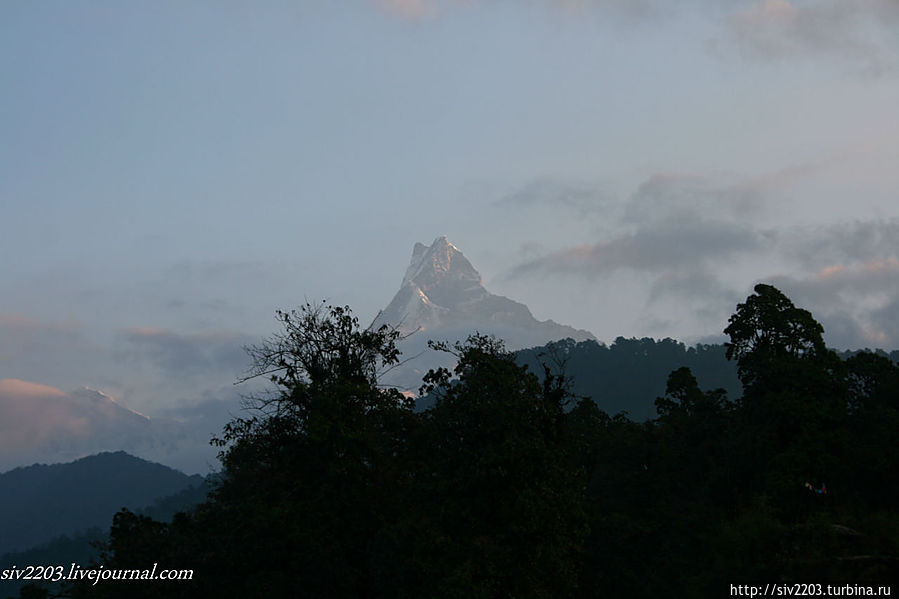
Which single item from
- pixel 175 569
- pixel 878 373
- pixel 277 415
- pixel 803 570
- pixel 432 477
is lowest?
pixel 175 569

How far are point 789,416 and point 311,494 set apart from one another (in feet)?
72.2

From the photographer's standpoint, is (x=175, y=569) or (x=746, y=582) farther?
(x=175, y=569)

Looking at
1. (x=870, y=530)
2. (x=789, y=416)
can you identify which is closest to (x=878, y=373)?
(x=789, y=416)

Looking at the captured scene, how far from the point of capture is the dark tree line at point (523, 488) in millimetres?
26078

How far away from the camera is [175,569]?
1212 inches

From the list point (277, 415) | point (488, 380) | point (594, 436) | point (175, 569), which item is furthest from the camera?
point (594, 436)

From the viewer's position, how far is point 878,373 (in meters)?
41.1

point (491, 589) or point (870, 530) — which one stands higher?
point (870, 530)

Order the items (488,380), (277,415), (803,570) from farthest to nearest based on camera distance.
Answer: (277,415) < (488,380) < (803,570)

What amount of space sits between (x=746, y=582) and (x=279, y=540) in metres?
16.7

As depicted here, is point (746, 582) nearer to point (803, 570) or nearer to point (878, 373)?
point (803, 570)

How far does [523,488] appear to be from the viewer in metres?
26.5

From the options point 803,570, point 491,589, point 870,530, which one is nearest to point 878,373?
point 870,530

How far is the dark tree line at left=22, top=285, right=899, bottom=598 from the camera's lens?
26.1m
